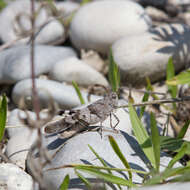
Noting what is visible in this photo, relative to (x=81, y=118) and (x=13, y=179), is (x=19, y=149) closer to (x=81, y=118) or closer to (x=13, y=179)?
(x=13, y=179)

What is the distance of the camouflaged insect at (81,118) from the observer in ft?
5.08

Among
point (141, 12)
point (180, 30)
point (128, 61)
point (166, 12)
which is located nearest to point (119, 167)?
point (128, 61)

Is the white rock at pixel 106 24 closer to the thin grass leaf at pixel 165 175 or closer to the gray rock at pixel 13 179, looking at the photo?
the gray rock at pixel 13 179

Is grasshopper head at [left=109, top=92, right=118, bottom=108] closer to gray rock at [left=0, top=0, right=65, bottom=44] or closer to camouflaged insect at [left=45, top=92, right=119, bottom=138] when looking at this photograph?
camouflaged insect at [left=45, top=92, right=119, bottom=138]

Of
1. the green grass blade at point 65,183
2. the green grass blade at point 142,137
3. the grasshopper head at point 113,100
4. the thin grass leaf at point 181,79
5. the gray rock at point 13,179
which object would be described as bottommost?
the gray rock at point 13,179

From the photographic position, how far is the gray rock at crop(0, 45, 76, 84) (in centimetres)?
273

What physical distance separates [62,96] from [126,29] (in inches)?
39.8

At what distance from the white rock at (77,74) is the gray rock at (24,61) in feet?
0.53

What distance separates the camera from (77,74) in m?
2.77

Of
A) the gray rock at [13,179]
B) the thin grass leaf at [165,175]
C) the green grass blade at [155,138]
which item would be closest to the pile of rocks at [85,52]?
the gray rock at [13,179]

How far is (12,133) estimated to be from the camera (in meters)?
2.19

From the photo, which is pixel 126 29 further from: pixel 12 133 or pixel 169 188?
pixel 169 188

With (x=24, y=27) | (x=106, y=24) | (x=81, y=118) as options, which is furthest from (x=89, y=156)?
(x=24, y=27)

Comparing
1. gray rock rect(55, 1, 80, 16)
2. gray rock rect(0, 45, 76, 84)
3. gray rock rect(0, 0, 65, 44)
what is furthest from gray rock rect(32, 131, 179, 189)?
gray rock rect(55, 1, 80, 16)
